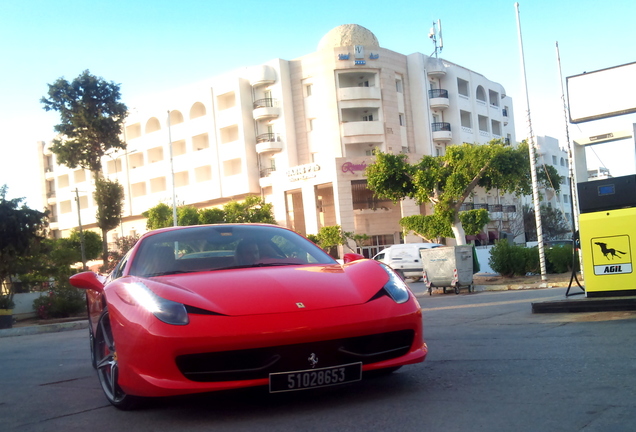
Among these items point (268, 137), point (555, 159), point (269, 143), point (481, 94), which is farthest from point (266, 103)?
point (555, 159)

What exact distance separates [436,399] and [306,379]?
2.81 ft

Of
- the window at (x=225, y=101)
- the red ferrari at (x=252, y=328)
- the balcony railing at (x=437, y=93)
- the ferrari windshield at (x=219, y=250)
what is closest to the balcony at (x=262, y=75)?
the window at (x=225, y=101)

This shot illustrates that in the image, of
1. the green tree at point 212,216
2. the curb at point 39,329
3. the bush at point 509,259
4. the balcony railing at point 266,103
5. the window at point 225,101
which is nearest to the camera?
the curb at point 39,329

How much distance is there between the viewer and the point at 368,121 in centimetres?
5669

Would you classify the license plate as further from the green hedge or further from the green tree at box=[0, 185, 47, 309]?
the green tree at box=[0, 185, 47, 309]

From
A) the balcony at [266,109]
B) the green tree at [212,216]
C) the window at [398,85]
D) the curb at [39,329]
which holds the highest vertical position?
the window at [398,85]

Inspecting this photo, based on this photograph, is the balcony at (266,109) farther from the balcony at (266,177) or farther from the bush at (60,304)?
the bush at (60,304)

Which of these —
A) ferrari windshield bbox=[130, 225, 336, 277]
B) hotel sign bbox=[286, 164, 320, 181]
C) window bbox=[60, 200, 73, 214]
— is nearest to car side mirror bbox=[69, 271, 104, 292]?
ferrari windshield bbox=[130, 225, 336, 277]

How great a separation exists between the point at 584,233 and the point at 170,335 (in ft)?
20.4

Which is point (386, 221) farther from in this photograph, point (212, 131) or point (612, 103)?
point (612, 103)

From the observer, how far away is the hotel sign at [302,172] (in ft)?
175

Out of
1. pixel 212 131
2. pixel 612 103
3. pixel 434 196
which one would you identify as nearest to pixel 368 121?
pixel 212 131

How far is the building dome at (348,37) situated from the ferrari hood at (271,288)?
54.3 metres

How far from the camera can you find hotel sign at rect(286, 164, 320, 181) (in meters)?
53.5
